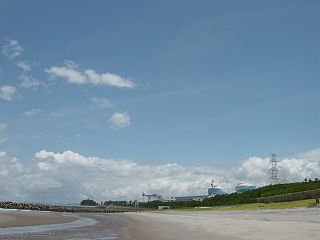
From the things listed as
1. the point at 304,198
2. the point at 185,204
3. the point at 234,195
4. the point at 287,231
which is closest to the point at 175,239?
the point at 287,231

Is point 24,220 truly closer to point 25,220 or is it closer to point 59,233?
point 25,220

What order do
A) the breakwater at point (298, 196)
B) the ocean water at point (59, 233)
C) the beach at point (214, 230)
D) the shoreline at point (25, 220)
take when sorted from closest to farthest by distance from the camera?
1. the beach at point (214, 230)
2. the ocean water at point (59, 233)
3. the shoreline at point (25, 220)
4. the breakwater at point (298, 196)

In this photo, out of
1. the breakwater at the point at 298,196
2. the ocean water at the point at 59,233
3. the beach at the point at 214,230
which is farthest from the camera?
the breakwater at the point at 298,196

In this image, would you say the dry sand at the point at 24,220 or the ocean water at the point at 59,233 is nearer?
the ocean water at the point at 59,233

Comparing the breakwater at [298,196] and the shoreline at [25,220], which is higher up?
the breakwater at [298,196]

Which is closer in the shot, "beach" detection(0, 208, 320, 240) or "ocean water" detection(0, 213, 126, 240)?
"beach" detection(0, 208, 320, 240)

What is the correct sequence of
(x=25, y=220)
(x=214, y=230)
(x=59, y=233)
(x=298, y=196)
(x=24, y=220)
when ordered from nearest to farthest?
(x=214, y=230) < (x=59, y=233) < (x=24, y=220) < (x=25, y=220) < (x=298, y=196)

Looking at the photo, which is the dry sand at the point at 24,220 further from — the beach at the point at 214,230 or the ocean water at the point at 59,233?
the ocean water at the point at 59,233

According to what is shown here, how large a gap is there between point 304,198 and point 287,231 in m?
56.3

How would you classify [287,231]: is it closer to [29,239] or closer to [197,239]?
[197,239]

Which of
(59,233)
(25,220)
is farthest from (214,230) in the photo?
(25,220)

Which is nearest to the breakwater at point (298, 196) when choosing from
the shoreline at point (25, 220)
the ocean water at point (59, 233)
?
the ocean water at point (59, 233)

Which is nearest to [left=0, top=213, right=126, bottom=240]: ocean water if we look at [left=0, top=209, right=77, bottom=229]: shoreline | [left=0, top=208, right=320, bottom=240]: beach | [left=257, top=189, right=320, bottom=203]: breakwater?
[left=0, top=208, right=320, bottom=240]: beach

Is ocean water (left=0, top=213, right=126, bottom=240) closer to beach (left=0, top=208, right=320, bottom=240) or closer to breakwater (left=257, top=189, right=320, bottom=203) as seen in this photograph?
beach (left=0, top=208, right=320, bottom=240)
